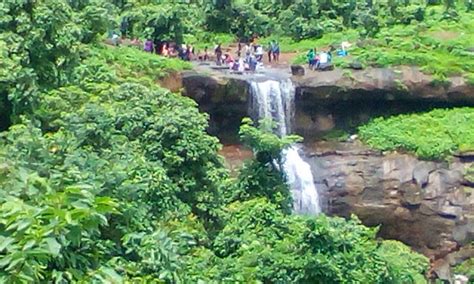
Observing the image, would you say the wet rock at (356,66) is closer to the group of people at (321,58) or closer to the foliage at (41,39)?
the group of people at (321,58)

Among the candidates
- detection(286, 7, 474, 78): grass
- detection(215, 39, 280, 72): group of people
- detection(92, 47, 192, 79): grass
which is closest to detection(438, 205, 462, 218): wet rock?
detection(286, 7, 474, 78): grass

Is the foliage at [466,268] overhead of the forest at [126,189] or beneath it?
beneath

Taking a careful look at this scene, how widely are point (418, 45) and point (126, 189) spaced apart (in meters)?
17.8

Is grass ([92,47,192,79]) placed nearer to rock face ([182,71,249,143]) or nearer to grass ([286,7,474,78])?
rock face ([182,71,249,143])

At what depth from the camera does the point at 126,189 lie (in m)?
8.70

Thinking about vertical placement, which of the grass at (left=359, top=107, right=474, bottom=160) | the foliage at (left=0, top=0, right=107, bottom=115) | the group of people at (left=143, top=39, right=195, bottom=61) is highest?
the foliage at (left=0, top=0, right=107, bottom=115)

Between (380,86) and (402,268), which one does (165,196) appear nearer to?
(402,268)

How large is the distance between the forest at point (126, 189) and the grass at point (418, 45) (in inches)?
317

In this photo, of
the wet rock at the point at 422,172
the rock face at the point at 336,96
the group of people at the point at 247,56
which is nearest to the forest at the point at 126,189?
the rock face at the point at 336,96

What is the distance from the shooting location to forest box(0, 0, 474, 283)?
5.59m

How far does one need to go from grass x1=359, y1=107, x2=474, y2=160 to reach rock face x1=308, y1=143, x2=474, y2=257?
2.38ft

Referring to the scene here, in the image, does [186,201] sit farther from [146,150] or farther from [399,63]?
[399,63]

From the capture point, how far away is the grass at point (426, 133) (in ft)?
71.4

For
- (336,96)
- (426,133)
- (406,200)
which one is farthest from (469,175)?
(336,96)
